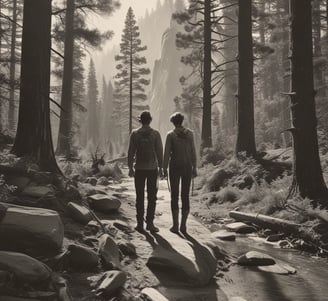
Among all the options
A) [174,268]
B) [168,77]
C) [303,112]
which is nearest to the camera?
[174,268]

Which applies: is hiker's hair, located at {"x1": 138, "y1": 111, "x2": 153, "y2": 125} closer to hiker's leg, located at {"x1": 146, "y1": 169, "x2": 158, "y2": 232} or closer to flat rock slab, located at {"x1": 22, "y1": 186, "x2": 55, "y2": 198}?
hiker's leg, located at {"x1": 146, "y1": 169, "x2": 158, "y2": 232}

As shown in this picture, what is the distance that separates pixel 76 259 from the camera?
15.7 ft

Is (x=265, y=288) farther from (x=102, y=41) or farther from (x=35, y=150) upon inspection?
(x=102, y=41)

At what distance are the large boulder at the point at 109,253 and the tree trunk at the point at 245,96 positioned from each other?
9.54 metres

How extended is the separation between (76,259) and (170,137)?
3.08m

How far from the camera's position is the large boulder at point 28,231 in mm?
4527

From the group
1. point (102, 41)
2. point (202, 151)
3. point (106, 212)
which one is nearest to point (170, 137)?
point (106, 212)

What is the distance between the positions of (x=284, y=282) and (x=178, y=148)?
2919 millimetres

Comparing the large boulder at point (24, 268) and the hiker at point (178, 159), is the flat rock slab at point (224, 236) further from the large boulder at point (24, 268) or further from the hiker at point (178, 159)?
the large boulder at point (24, 268)

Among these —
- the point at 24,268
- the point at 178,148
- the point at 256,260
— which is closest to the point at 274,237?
the point at 256,260

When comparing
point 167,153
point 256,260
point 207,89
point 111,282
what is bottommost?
point 256,260

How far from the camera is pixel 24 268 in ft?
12.6

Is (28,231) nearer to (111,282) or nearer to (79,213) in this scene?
(111,282)

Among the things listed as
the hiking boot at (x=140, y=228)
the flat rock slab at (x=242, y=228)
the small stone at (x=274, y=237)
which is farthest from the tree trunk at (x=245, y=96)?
the hiking boot at (x=140, y=228)
